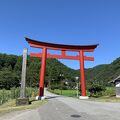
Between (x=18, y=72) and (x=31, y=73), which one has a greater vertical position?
(x=18, y=72)

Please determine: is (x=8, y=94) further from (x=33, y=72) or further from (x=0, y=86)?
(x=33, y=72)

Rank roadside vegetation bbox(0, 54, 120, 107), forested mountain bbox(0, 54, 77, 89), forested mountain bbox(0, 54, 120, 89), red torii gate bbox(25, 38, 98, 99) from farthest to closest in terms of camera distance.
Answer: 1. forested mountain bbox(0, 54, 120, 89)
2. forested mountain bbox(0, 54, 77, 89)
3. roadside vegetation bbox(0, 54, 120, 107)
4. red torii gate bbox(25, 38, 98, 99)

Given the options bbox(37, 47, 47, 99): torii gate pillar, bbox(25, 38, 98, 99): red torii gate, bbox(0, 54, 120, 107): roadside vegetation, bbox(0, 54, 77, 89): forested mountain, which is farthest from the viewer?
bbox(0, 54, 77, 89): forested mountain

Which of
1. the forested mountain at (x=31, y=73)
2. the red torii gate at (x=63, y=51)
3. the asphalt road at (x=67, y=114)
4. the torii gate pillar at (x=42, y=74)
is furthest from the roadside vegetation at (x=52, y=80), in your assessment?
the asphalt road at (x=67, y=114)

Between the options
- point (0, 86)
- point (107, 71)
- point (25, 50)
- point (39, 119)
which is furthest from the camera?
point (107, 71)

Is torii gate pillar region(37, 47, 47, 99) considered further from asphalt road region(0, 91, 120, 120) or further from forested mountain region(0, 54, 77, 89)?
forested mountain region(0, 54, 77, 89)

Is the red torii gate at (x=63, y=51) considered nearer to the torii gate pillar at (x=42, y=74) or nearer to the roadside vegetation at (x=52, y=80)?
the torii gate pillar at (x=42, y=74)

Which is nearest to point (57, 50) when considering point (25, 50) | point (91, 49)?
point (91, 49)

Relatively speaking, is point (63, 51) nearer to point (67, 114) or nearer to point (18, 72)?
point (67, 114)

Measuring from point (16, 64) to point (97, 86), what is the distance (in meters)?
96.2

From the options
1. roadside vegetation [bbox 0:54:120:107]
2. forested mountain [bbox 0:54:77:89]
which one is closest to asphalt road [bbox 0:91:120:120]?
roadside vegetation [bbox 0:54:120:107]

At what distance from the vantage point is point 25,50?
23.3m

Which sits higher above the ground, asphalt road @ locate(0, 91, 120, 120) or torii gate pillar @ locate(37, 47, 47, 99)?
torii gate pillar @ locate(37, 47, 47, 99)

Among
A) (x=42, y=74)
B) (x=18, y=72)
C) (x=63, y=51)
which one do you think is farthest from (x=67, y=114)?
(x=18, y=72)
